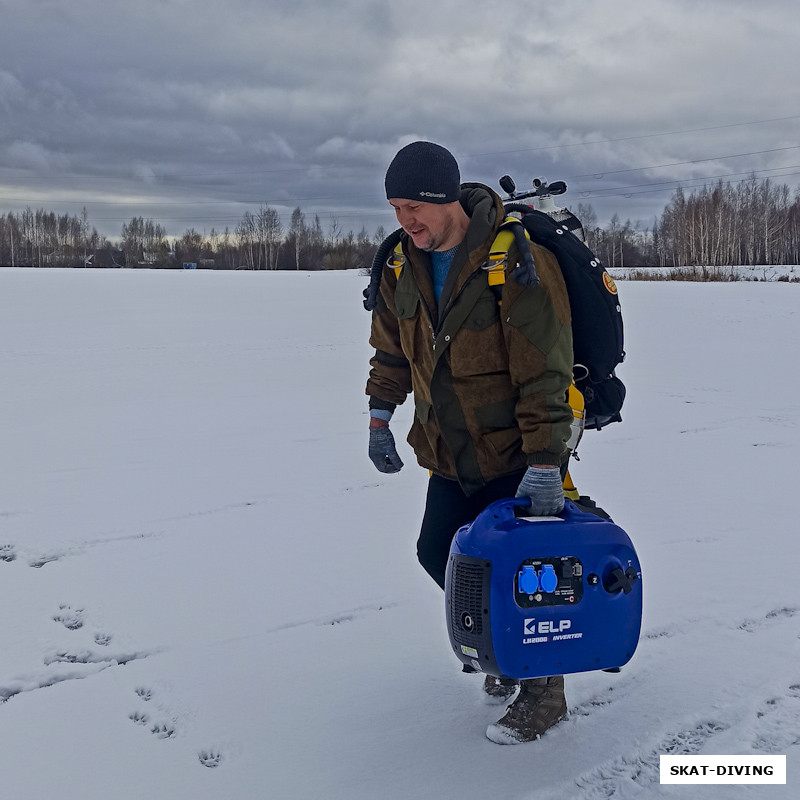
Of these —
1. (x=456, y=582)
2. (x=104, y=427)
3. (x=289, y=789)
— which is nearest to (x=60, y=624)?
(x=289, y=789)

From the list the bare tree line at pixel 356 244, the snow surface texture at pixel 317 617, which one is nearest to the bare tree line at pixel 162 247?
the bare tree line at pixel 356 244

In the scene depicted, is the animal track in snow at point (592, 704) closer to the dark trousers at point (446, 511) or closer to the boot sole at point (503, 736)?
the boot sole at point (503, 736)

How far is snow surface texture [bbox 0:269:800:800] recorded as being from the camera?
7.79 feet

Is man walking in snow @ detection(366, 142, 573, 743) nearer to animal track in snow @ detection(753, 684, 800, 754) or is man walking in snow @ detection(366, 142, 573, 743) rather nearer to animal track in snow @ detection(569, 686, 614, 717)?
animal track in snow @ detection(569, 686, 614, 717)

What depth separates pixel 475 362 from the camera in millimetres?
2420

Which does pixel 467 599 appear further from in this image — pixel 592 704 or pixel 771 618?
pixel 771 618

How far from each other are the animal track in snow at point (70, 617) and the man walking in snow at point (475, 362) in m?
1.54

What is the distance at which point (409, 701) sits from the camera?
2.74 meters

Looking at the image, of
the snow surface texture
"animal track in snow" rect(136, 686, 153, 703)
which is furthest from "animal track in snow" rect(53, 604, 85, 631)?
"animal track in snow" rect(136, 686, 153, 703)

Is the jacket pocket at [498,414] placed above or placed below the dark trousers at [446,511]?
above

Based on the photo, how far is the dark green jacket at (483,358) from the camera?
230 centimetres

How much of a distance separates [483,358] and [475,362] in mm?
27

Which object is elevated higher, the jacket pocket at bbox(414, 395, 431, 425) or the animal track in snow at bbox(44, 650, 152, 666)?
the jacket pocket at bbox(414, 395, 431, 425)

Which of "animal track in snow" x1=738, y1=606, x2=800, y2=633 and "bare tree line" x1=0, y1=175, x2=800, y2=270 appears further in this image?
"bare tree line" x1=0, y1=175, x2=800, y2=270
